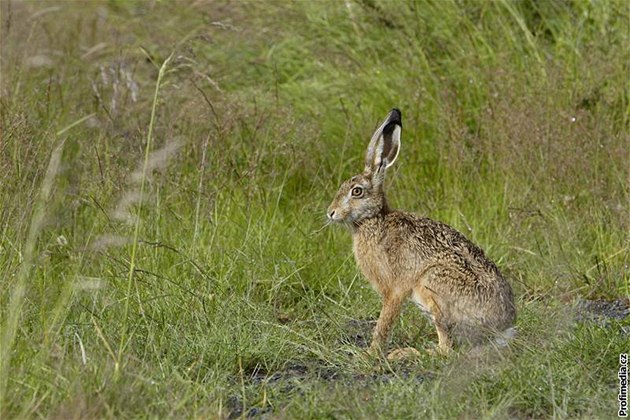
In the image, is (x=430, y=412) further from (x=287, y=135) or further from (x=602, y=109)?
(x=602, y=109)

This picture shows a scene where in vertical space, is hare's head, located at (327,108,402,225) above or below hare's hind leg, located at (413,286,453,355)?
above

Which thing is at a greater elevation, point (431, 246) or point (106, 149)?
point (431, 246)

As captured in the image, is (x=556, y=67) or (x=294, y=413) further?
(x=556, y=67)

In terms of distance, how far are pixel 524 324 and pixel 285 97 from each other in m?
3.66

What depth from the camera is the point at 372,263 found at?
5.55 metres

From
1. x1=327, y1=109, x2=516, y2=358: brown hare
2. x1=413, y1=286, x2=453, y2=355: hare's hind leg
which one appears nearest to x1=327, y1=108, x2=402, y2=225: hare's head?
x1=327, y1=109, x2=516, y2=358: brown hare

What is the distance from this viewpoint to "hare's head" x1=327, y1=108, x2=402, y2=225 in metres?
5.70

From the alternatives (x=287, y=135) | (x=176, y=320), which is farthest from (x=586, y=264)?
(x=176, y=320)

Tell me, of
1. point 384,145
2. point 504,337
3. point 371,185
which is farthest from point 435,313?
point 384,145

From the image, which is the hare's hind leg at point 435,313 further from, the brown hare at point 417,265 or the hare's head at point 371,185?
the hare's head at point 371,185

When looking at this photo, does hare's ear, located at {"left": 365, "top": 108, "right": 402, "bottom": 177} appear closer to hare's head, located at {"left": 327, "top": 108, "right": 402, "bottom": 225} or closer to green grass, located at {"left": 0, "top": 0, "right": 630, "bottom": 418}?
hare's head, located at {"left": 327, "top": 108, "right": 402, "bottom": 225}

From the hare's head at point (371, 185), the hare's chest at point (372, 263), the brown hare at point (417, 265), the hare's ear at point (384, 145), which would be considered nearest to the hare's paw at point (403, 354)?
the brown hare at point (417, 265)

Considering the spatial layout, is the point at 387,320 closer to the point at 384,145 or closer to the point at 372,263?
the point at 372,263

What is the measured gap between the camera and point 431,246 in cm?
532
